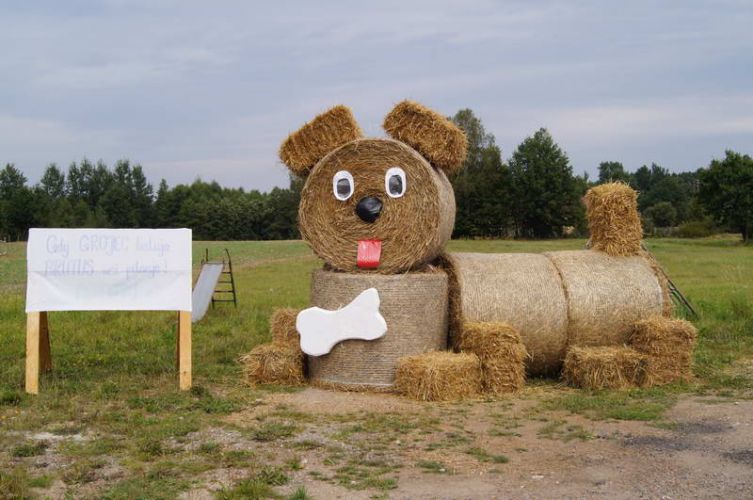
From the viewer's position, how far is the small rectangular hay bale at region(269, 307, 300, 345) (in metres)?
9.59

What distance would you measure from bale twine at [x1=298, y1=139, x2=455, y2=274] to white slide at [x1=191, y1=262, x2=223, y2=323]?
18.3 ft

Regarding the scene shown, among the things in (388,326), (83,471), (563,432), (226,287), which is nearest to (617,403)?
(563,432)

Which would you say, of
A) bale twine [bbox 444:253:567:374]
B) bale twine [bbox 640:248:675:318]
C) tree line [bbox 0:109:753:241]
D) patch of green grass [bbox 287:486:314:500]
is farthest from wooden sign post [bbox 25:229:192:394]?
tree line [bbox 0:109:753:241]

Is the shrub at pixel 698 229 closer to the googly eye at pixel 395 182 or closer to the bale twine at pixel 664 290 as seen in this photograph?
the bale twine at pixel 664 290

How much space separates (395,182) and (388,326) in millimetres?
1551

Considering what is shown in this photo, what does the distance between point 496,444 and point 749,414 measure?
2.60m

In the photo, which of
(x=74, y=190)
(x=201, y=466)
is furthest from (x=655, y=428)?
(x=74, y=190)

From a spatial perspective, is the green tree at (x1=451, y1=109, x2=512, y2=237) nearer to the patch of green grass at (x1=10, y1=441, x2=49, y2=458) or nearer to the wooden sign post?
the wooden sign post

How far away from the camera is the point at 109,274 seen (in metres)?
8.60

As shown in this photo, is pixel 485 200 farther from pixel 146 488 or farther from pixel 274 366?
pixel 146 488

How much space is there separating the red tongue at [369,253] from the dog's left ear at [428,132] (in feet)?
3.72

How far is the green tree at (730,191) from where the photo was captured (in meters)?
50.6

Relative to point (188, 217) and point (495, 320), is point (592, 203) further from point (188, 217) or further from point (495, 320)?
point (188, 217)

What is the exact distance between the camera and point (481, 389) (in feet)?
28.1
